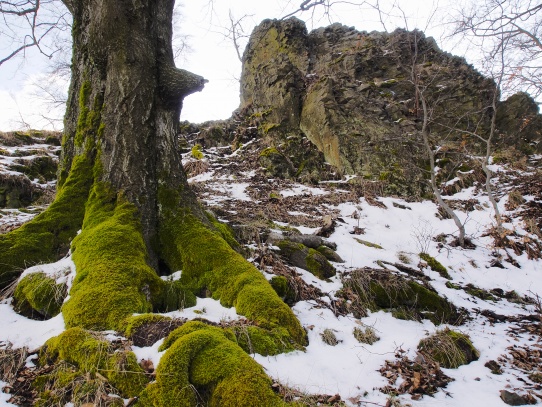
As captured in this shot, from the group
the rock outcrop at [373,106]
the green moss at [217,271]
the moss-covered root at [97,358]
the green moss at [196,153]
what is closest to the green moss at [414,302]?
the green moss at [217,271]

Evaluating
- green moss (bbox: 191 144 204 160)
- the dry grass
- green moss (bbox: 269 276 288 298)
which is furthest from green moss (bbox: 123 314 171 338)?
green moss (bbox: 191 144 204 160)

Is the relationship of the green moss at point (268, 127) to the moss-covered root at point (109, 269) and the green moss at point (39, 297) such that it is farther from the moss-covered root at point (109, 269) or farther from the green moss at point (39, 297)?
the green moss at point (39, 297)

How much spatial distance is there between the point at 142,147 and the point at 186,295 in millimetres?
1872

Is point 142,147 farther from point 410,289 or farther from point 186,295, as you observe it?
point 410,289

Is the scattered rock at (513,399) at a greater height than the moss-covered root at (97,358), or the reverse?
the moss-covered root at (97,358)

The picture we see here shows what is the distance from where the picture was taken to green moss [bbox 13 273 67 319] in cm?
278

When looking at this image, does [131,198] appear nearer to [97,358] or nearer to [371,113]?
[97,358]

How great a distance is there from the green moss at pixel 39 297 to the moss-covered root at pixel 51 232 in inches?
14.4

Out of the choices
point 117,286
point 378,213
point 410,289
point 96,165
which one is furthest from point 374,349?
point 378,213

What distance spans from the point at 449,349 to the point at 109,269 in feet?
10.8

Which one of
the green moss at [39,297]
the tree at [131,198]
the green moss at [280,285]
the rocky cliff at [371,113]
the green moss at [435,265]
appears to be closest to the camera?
the green moss at [39,297]

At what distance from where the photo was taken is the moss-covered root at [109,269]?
7.86 feet

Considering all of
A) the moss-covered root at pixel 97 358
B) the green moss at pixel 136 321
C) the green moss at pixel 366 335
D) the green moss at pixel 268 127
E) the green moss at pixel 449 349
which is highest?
the green moss at pixel 268 127

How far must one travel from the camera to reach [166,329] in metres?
2.22
